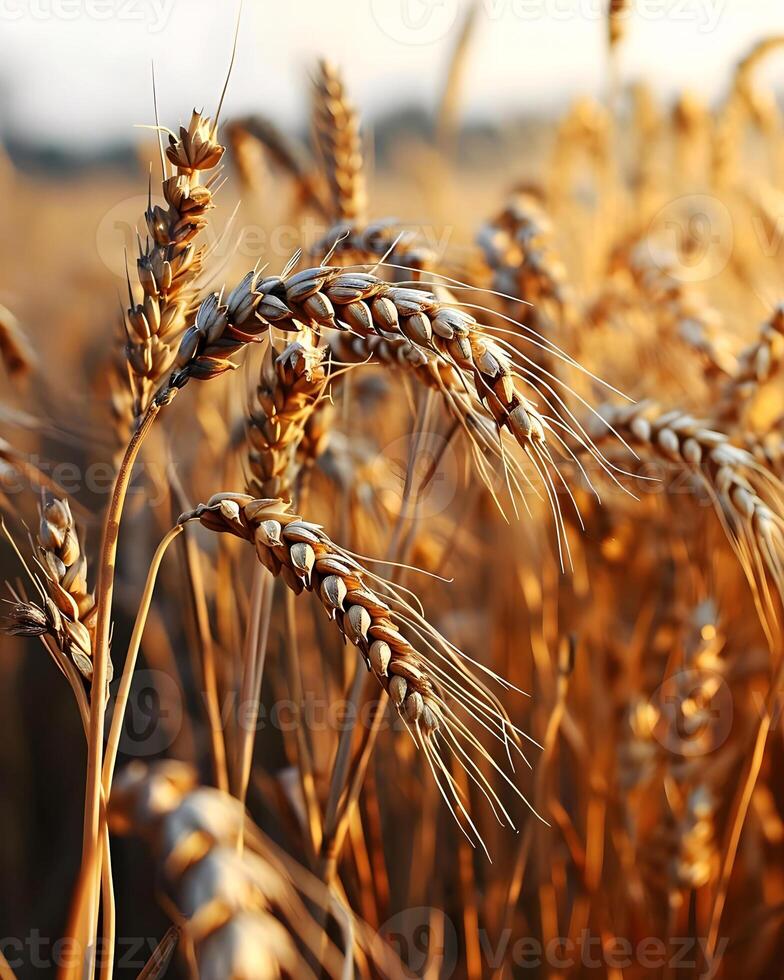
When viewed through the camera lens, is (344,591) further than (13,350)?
No

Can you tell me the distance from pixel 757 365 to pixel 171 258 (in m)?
0.71

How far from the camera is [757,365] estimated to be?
3.13ft

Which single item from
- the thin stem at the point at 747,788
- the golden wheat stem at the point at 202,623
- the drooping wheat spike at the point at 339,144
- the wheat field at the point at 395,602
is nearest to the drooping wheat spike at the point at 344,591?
the wheat field at the point at 395,602

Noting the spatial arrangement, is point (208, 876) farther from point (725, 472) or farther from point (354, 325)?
point (725, 472)

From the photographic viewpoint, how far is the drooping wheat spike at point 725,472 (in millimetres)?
727

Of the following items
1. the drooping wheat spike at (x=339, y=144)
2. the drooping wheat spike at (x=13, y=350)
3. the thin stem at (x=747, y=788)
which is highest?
the drooping wheat spike at (x=339, y=144)

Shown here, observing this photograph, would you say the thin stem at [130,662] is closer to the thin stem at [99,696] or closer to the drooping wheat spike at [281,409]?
the thin stem at [99,696]

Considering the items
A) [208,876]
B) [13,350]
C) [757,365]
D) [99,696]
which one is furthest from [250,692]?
[757,365]

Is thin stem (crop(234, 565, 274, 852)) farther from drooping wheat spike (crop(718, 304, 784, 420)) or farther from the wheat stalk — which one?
drooping wheat spike (crop(718, 304, 784, 420))

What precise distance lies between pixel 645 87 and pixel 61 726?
2.54 metres

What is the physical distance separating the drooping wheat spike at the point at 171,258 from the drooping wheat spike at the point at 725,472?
0.49 m

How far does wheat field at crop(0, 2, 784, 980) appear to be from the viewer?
510mm

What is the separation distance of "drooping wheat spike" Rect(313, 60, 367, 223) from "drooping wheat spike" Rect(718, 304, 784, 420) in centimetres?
51

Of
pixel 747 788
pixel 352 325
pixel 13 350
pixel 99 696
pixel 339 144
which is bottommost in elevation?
pixel 747 788
